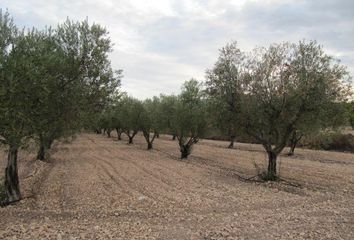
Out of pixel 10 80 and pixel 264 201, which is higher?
pixel 10 80

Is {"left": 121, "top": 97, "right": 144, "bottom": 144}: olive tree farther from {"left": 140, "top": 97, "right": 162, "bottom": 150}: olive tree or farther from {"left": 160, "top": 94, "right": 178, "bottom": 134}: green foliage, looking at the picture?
{"left": 160, "top": 94, "right": 178, "bottom": 134}: green foliage

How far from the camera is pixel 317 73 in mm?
20141

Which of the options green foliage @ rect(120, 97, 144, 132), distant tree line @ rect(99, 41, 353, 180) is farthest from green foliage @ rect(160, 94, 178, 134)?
distant tree line @ rect(99, 41, 353, 180)

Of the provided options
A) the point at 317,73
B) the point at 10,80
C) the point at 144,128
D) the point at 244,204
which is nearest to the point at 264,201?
the point at 244,204

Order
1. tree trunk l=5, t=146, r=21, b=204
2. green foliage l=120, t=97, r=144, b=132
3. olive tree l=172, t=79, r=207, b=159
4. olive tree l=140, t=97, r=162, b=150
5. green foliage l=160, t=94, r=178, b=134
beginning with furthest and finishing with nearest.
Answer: green foliage l=120, t=97, r=144, b=132 < olive tree l=140, t=97, r=162, b=150 < green foliage l=160, t=94, r=178, b=134 < olive tree l=172, t=79, r=207, b=159 < tree trunk l=5, t=146, r=21, b=204

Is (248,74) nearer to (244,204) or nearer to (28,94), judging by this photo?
(244,204)

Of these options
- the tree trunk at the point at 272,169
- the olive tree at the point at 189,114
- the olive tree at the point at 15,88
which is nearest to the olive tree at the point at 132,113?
the olive tree at the point at 189,114

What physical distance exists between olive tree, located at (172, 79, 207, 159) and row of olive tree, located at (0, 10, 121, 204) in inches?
614

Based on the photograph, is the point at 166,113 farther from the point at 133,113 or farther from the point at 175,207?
the point at 175,207

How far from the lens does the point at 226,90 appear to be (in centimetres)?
2288

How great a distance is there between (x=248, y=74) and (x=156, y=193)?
950 centimetres

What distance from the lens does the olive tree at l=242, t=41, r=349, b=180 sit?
65.4ft

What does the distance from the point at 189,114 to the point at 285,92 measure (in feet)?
50.8

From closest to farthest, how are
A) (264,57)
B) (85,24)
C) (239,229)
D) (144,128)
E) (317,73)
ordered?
(239,229)
(85,24)
(317,73)
(264,57)
(144,128)
